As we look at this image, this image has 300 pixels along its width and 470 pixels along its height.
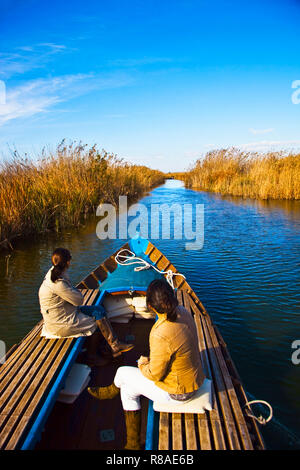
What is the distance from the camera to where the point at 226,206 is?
21.3 metres

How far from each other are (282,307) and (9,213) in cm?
905

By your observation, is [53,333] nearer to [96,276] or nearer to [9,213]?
[96,276]

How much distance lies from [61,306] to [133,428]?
1.61 m

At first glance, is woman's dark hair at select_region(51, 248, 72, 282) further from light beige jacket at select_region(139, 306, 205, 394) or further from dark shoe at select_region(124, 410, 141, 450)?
dark shoe at select_region(124, 410, 141, 450)

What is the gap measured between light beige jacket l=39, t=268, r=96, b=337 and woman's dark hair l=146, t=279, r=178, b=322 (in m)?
1.55

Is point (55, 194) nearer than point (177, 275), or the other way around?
point (177, 275)

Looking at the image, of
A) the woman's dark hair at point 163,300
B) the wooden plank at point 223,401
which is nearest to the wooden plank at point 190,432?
the wooden plank at point 223,401

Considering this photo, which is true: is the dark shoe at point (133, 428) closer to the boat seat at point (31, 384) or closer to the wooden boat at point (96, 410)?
the wooden boat at point (96, 410)

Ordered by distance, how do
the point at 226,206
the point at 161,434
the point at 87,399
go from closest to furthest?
the point at 161,434 < the point at 87,399 < the point at 226,206

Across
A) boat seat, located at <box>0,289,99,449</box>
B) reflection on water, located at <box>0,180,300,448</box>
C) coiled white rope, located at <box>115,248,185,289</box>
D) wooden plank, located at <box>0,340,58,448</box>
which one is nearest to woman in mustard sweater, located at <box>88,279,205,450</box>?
boat seat, located at <box>0,289,99,449</box>

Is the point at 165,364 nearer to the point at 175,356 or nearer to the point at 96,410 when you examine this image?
the point at 175,356

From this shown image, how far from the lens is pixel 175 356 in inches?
100

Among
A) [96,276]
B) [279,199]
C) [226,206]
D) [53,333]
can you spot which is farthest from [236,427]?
[279,199]

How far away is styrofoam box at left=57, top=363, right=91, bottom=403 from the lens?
3.59 meters
